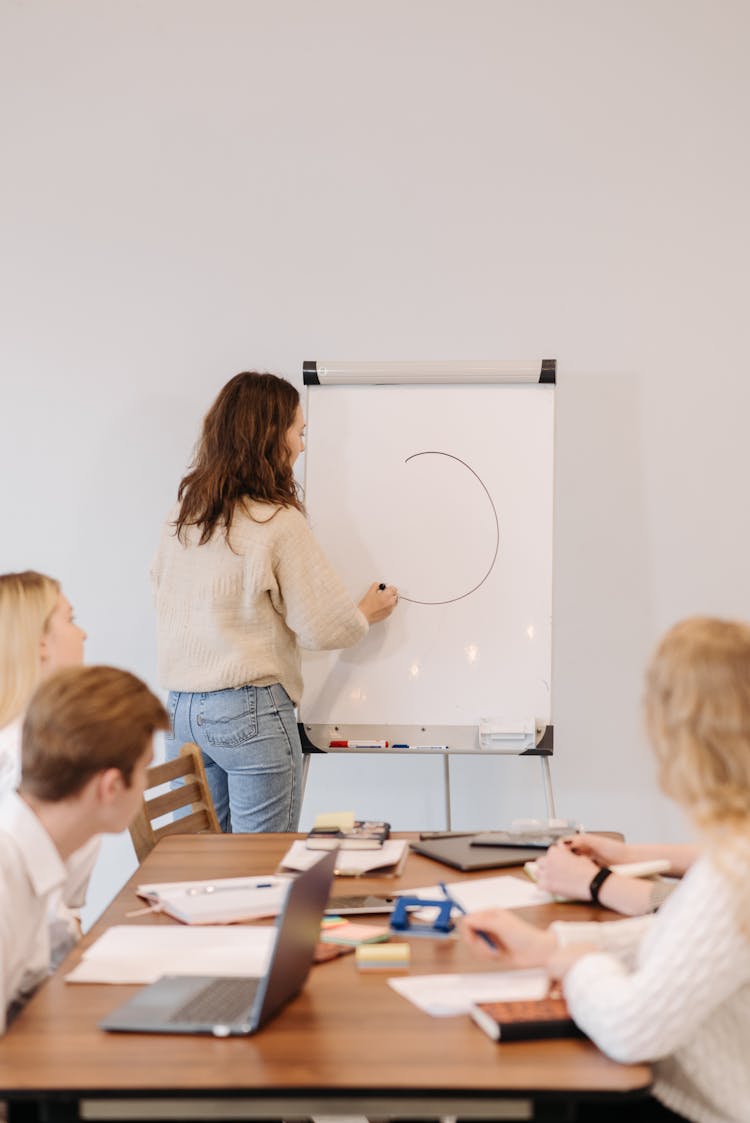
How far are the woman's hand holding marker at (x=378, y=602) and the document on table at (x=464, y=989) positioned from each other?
66.3 inches

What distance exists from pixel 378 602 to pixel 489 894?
139 centimetres

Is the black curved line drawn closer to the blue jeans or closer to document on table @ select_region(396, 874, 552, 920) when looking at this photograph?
the blue jeans

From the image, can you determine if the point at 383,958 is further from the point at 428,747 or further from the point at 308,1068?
the point at 428,747

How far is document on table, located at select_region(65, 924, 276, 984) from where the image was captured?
1.59 meters

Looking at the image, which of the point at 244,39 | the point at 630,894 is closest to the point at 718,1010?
the point at 630,894

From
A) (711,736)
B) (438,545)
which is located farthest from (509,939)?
(438,545)

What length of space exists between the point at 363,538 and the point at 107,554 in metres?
0.93

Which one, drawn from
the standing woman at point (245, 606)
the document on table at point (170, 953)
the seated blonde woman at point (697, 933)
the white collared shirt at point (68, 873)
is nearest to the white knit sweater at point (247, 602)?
the standing woman at point (245, 606)

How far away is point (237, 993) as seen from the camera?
4.86 feet

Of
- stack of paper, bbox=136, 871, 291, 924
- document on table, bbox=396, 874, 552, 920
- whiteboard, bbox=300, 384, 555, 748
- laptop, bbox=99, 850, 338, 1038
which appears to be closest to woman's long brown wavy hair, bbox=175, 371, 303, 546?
whiteboard, bbox=300, 384, 555, 748

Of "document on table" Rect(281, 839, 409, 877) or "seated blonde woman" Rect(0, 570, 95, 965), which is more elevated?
"seated blonde woman" Rect(0, 570, 95, 965)

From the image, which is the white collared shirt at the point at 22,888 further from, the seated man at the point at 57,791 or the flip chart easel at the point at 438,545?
the flip chart easel at the point at 438,545

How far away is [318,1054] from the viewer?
4.35ft

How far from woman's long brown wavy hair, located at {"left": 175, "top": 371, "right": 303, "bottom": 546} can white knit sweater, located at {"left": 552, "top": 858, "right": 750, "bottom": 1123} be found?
165cm
